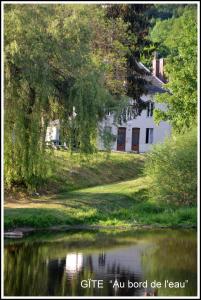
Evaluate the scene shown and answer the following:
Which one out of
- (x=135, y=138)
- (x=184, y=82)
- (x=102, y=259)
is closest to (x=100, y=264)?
(x=102, y=259)

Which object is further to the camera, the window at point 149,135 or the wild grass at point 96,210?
the window at point 149,135

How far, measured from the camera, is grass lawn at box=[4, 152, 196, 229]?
103 ft

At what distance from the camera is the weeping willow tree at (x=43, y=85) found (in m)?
31.7

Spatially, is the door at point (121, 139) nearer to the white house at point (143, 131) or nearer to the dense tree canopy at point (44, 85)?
the white house at point (143, 131)

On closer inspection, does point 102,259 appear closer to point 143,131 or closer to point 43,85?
point 43,85

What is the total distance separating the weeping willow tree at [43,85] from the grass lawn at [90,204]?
6.29ft

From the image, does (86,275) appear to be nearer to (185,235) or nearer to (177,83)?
(185,235)

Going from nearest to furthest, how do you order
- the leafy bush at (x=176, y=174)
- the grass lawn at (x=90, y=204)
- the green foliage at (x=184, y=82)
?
the grass lawn at (x=90, y=204), the leafy bush at (x=176, y=174), the green foliage at (x=184, y=82)

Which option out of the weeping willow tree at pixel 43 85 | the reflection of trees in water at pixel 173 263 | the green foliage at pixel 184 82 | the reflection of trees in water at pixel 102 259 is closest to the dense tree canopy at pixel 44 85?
the weeping willow tree at pixel 43 85

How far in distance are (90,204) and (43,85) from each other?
21.9ft

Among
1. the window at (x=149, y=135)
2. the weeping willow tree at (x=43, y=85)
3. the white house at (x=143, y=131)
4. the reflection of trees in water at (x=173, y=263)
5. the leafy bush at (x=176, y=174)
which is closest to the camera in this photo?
the reflection of trees in water at (x=173, y=263)

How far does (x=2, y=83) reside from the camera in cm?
2997

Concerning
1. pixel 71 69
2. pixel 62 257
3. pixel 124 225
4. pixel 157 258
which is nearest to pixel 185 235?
pixel 124 225

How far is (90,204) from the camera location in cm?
3497
